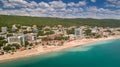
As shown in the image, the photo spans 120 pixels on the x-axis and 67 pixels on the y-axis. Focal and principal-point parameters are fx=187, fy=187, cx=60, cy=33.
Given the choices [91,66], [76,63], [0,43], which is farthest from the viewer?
[0,43]

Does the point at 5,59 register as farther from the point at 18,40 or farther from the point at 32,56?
the point at 18,40

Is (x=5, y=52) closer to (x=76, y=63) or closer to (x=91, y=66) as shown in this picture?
(x=76, y=63)

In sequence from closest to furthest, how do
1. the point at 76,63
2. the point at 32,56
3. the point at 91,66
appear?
1. the point at 91,66
2. the point at 76,63
3. the point at 32,56

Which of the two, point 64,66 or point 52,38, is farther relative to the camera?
point 52,38

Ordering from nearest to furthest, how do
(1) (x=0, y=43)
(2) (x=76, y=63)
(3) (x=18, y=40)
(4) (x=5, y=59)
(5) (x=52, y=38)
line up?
(2) (x=76, y=63), (4) (x=5, y=59), (1) (x=0, y=43), (3) (x=18, y=40), (5) (x=52, y=38)

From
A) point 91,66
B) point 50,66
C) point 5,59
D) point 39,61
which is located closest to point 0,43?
point 5,59

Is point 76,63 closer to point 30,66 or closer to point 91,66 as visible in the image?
point 91,66

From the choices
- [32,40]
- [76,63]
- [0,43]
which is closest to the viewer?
[76,63]

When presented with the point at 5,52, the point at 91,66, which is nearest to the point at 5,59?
the point at 5,52

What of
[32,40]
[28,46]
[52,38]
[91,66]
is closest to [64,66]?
[91,66]
